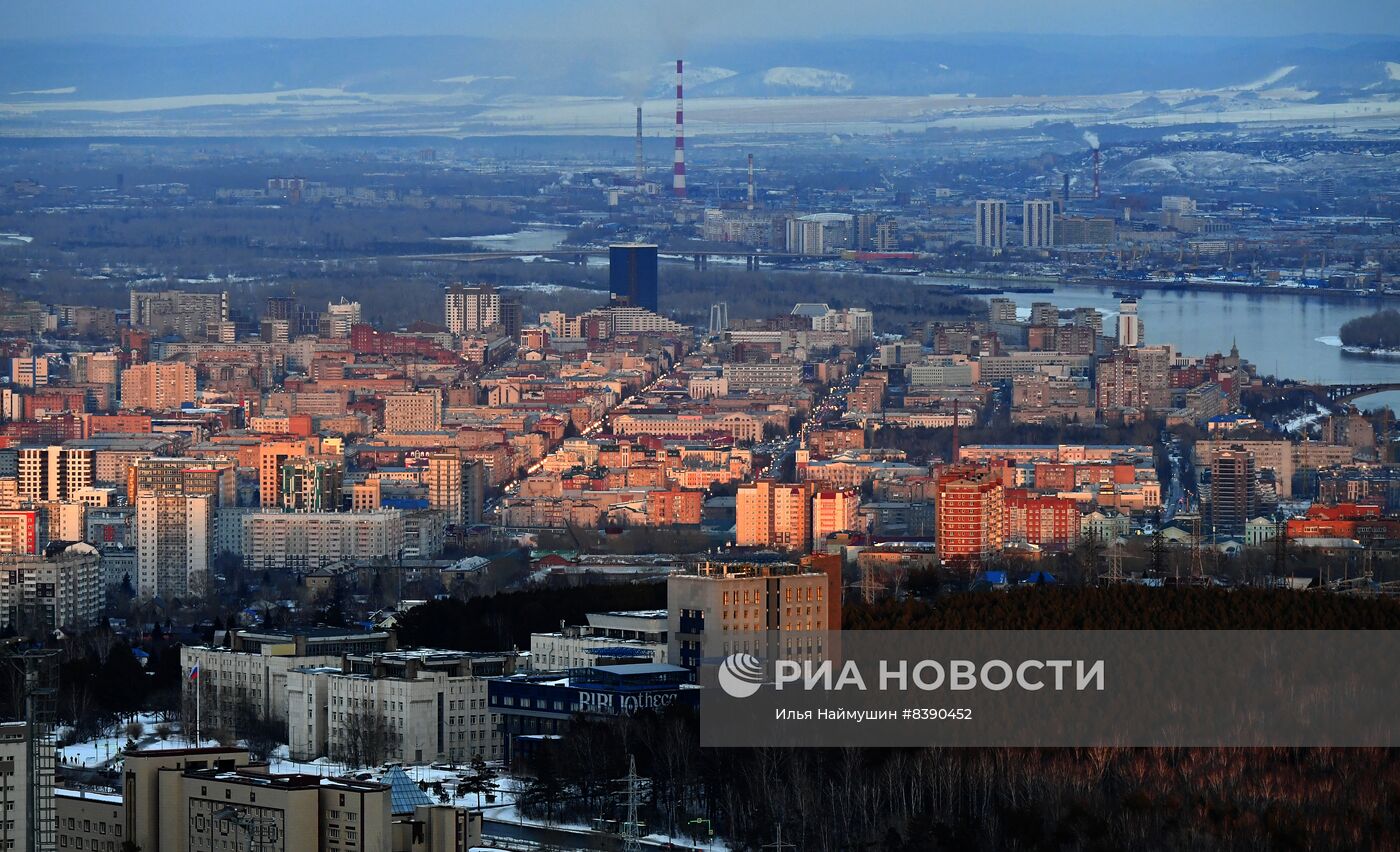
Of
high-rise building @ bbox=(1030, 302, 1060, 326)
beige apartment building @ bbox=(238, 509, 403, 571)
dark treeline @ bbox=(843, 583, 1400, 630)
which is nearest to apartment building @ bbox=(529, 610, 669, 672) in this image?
dark treeline @ bbox=(843, 583, 1400, 630)

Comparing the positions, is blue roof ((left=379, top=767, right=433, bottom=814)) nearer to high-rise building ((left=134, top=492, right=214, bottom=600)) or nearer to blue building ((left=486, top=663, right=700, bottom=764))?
blue building ((left=486, top=663, right=700, bottom=764))

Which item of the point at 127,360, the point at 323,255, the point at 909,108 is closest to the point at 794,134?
the point at 909,108

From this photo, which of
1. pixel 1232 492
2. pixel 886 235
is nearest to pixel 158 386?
pixel 1232 492

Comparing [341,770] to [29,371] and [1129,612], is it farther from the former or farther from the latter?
[29,371]

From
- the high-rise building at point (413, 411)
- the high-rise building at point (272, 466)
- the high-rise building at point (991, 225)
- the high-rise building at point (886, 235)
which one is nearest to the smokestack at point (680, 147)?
the high-rise building at point (886, 235)

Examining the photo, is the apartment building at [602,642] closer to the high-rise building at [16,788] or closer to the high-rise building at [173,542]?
the high-rise building at [16,788]

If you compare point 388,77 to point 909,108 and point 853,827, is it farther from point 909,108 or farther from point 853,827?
point 853,827
